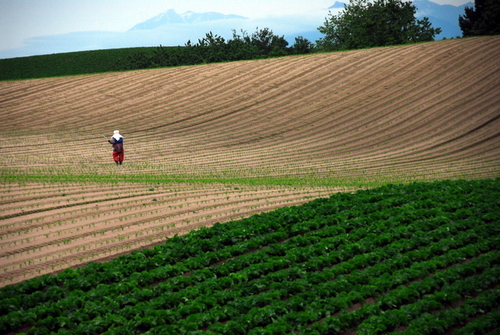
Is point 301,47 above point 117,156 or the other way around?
above

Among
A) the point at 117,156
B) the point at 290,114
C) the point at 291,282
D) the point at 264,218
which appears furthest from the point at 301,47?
the point at 291,282

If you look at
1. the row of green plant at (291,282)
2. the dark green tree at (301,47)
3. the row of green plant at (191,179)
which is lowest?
the row of green plant at (291,282)

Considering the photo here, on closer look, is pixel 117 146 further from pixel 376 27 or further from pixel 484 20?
pixel 484 20

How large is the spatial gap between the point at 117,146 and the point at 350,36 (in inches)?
1972

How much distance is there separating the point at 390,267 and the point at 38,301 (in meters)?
6.85

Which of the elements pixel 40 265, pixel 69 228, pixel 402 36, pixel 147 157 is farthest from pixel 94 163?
pixel 402 36

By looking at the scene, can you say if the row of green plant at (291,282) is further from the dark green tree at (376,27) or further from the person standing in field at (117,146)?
the dark green tree at (376,27)

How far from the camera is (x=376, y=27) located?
64.7m

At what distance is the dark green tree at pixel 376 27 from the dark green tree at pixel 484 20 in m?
5.79

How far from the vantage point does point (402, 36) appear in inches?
2569

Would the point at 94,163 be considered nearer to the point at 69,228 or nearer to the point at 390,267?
the point at 69,228

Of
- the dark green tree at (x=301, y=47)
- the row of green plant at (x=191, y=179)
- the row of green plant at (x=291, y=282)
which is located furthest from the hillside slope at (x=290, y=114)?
the dark green tree at (x=301, y=47)

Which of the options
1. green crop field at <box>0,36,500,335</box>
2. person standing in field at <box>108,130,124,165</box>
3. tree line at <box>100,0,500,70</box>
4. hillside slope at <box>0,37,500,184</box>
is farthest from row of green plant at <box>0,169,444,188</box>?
tree line at <box>100,0,500,70</box>

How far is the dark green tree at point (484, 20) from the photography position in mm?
63291
